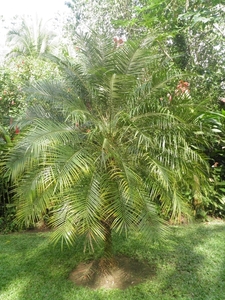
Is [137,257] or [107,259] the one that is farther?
[137,257]

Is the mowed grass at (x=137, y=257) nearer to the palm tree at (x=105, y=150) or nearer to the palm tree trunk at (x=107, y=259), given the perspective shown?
the palm tree trunk at (x=107, y=259)

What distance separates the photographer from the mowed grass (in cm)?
311

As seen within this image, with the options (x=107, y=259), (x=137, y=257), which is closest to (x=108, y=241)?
(x=107, y=259)

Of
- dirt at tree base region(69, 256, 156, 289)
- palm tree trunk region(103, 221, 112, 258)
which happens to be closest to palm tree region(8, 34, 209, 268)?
palm tree trunk region(103, 221, 112, 258)

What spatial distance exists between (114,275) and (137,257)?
0.63m

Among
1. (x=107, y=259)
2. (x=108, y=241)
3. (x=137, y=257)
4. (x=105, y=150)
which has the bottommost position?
(x=137, y=257)

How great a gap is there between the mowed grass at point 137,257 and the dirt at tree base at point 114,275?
0.30ft

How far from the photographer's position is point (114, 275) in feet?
11.3

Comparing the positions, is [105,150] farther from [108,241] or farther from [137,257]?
[137,257]

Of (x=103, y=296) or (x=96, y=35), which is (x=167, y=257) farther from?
(x=96, y=35)

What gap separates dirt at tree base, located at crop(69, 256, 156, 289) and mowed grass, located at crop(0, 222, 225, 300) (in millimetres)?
91

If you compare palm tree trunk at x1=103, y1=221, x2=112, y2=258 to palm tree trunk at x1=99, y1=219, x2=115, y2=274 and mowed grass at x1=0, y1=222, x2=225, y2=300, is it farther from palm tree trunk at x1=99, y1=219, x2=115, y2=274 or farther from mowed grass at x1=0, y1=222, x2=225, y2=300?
mowed grass at x1=0, y1=222, x2=225, y2=300

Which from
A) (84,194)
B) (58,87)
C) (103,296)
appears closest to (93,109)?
(58,87)

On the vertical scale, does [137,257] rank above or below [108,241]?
below
